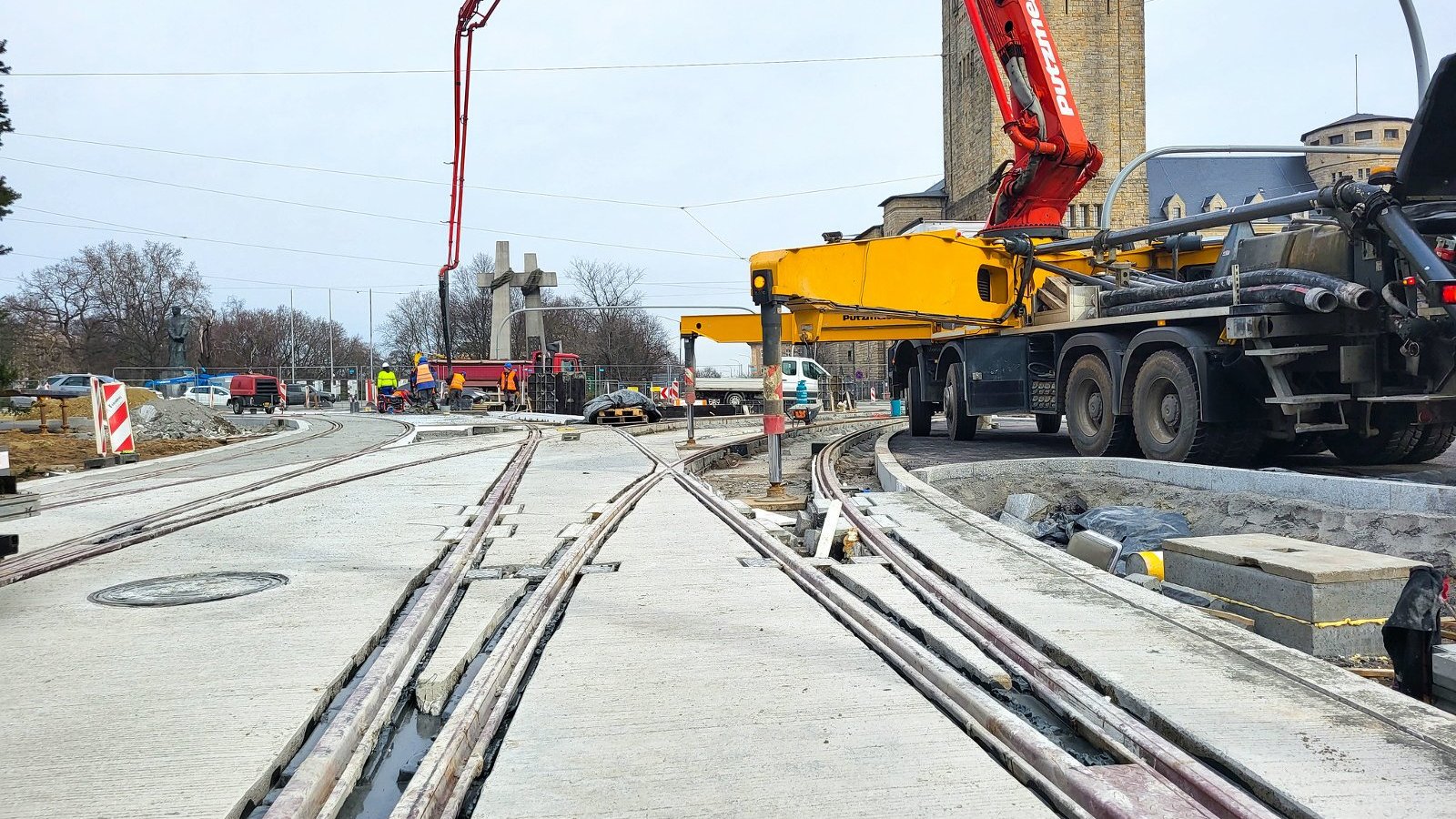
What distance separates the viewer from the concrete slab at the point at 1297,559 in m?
4.98

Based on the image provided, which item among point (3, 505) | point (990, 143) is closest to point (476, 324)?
point (990, 143)

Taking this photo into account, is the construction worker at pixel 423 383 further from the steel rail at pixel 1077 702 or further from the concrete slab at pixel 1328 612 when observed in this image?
the concrete slab at pixel 1328 612

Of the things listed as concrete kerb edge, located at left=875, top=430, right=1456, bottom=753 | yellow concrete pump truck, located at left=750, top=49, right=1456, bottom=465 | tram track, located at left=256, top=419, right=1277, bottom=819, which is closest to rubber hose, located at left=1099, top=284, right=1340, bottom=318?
yellow concrete pump truck, located at left=750, top=49, right=1456, bottom=465

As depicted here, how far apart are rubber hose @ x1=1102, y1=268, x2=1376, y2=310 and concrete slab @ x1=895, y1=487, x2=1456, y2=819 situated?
14.2 feet

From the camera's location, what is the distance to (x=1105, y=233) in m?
12.7

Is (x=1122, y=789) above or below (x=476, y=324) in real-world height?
below

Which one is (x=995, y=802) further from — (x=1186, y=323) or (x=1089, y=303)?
(x=1089, y=303)

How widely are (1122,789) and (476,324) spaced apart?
8826 centimetres

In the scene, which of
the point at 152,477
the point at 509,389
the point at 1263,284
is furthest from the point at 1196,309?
the point at 509,389

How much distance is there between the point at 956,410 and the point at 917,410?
2.26 meters

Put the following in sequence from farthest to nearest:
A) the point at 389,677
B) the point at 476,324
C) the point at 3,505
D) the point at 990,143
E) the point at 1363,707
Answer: the point at 476,324, the point at 990,143, the point at 3,505, the point at 389,677, the point at 1363,707

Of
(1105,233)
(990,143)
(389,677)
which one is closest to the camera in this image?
(389,677)

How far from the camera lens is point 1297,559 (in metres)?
5.29

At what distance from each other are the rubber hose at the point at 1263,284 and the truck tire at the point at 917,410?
6.51 m
